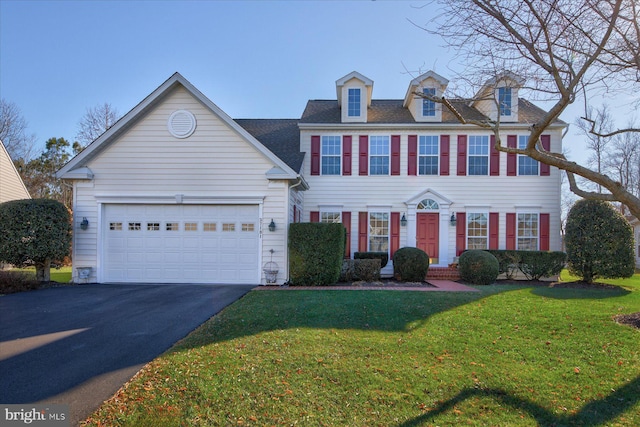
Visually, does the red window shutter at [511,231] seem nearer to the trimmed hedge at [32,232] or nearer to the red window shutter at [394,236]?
the red window shutter at [394,236]

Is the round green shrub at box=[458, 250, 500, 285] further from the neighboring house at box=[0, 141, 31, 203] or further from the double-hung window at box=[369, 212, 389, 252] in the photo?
the neighboring house at box=[0, 141, 31, 203]

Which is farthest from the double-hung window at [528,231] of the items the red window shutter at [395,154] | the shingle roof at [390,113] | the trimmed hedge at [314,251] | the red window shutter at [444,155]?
the trimmed hedge at [314,251]

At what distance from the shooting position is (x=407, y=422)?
11.3 feet

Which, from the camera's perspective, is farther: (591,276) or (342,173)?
(342,173)

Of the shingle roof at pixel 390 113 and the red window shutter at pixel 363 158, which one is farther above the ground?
the shingle roof at pixel 390 113

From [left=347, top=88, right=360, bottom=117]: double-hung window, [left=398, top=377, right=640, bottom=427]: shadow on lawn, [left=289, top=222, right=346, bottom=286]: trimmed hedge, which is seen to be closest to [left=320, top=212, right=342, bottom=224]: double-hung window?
[left=289, top=222, right=346, bottom=286]: trimmed hedge

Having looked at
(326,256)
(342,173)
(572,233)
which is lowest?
(326,256)

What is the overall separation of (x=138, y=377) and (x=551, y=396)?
443cm

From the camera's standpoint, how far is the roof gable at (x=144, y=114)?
1155cm

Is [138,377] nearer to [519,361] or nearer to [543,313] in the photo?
[519,361]

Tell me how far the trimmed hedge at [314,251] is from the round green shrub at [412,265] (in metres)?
2.75

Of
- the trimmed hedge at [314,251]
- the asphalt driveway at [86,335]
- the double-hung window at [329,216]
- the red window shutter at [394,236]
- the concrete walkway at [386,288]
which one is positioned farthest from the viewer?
the double-hung window at [329,216]

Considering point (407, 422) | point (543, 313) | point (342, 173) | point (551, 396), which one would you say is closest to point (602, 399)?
point (551, 396)

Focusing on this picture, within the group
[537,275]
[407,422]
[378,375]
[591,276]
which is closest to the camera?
[407,422]
